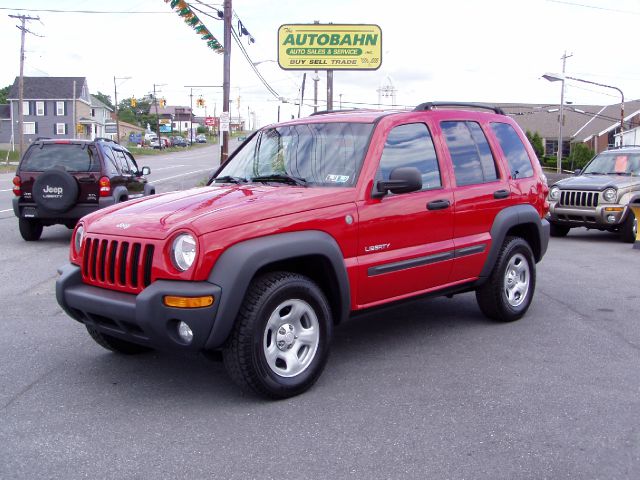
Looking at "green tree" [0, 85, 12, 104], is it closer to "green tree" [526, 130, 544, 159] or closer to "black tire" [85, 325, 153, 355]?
"green tree" [526, 130, 544, 159]

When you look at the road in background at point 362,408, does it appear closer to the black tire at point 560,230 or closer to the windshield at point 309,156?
the windshield at point 309,156

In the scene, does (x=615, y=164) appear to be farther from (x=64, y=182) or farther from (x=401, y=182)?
(x=401, y=182)

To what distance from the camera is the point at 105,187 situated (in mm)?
11766

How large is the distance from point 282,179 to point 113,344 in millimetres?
1769

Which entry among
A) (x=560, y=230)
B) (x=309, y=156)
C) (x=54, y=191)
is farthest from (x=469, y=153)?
(x=560, y=230)

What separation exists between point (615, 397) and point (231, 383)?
2.53 meters

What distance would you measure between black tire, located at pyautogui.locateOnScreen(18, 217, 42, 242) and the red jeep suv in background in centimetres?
743

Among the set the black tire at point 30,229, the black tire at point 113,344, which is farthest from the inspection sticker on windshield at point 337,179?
the black tire at point 30,229

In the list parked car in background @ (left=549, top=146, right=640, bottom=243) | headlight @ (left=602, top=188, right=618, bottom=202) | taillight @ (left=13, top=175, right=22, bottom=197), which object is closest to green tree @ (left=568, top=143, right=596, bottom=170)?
parked car in background @ (left=549, top=146, right=640, bottom=243)

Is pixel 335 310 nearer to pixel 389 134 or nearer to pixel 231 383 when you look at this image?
pixel 231 383

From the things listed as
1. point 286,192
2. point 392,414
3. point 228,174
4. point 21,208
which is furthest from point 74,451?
point 21,208

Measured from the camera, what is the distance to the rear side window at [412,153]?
5.42 metres

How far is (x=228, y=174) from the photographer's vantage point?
5.99 metres

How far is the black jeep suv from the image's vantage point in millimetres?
11312
